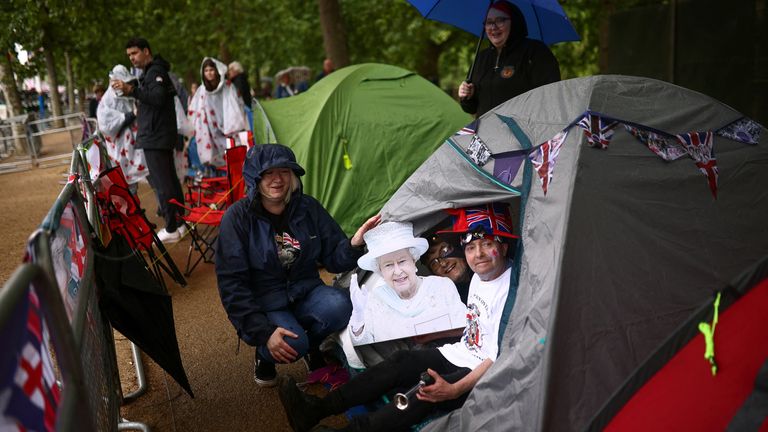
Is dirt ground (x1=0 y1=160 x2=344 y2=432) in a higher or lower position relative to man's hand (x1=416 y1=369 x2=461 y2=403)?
lower

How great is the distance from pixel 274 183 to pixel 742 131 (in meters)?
2.36

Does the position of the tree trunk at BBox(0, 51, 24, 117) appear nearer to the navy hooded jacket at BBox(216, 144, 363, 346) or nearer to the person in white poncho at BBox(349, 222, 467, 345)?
the navy hooded jacket at BBox(216, 144, 363, 346)

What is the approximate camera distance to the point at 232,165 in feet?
20.2

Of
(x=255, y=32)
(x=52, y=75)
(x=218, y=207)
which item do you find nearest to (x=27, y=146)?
(x=52, y=75)

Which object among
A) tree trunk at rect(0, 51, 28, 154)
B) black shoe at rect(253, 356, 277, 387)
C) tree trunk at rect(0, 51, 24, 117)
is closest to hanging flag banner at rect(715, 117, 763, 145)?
black shoe at rect(253, 356, 277, 387)

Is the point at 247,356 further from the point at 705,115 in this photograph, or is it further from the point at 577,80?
the point at 705,115

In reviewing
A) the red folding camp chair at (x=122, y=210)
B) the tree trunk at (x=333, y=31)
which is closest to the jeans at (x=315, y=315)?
the red folding camp chair at (x=122, y=210)

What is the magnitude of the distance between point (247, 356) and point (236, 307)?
38.7 inches

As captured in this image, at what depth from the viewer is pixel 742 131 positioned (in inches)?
128

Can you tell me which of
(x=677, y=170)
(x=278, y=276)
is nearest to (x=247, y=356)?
(x=278, y=276)

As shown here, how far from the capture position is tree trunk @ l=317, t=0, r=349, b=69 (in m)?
11.2

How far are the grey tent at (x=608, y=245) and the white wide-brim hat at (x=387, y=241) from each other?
70 centimetres

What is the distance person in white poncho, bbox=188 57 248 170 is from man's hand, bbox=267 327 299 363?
4907 mm

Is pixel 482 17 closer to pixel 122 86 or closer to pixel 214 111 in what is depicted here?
pixel 122 86
